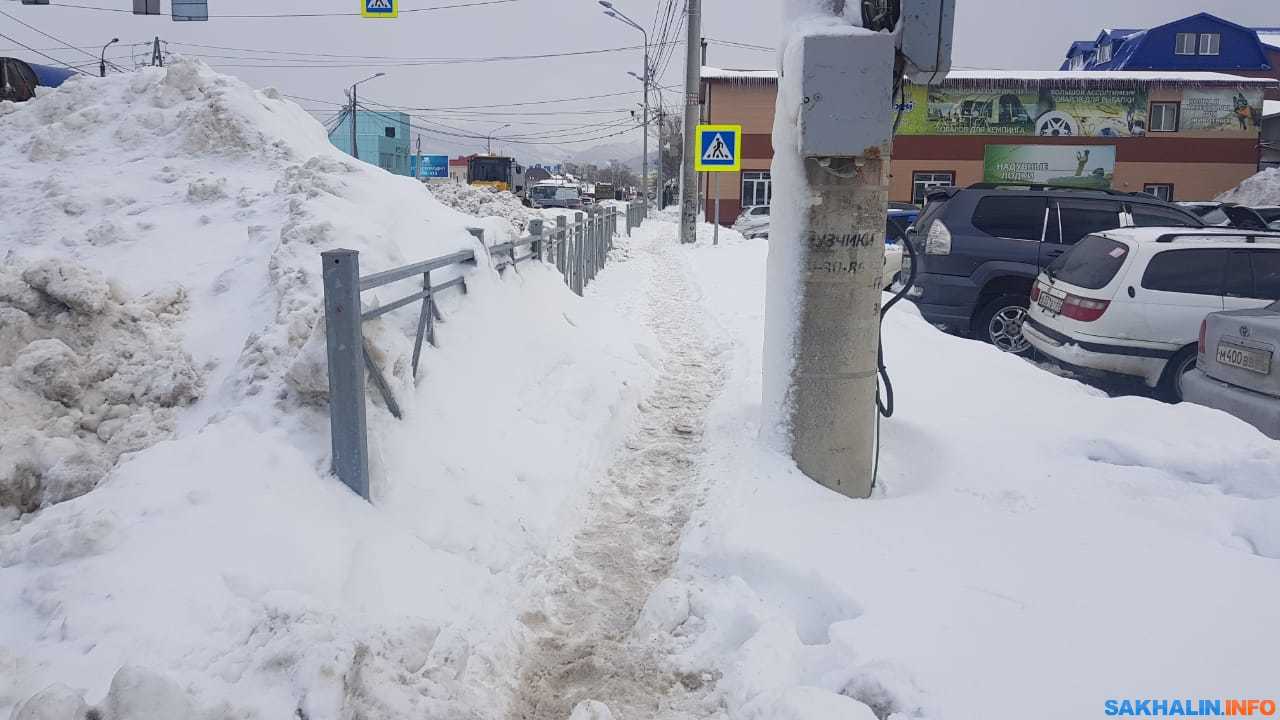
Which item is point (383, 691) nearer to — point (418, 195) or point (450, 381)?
point (450, 381)

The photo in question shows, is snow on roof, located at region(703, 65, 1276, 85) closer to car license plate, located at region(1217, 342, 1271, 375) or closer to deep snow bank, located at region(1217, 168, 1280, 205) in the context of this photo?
deep snow bank, located at region(1217, 168, 1280, 205)

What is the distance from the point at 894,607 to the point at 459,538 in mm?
2007

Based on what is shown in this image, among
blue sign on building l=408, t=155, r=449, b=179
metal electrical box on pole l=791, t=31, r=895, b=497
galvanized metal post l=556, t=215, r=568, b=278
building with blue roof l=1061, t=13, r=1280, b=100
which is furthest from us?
blue sign on building l=408, t=155, r=449, b=179

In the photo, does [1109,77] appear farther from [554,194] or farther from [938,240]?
[938,240]

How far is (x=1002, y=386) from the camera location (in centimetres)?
632

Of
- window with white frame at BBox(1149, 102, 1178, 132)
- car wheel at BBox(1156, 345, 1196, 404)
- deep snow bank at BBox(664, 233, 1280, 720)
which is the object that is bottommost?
deep snow bank at BBox(664, 233, 1280, 720)

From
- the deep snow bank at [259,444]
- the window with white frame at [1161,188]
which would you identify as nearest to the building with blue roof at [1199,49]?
the window with white frame at [1161,188]

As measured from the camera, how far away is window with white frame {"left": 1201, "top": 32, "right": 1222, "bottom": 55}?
165ft

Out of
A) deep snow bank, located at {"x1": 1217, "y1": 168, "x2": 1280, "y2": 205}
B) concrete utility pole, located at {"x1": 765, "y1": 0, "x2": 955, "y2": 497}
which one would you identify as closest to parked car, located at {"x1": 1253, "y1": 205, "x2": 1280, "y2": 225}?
deep snow bank, located at {"x1": 1217, "y1": 168, "x2": 1280, "y2": 205}

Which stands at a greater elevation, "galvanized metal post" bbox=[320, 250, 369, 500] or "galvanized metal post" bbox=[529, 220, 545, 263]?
"galvanized metal post" bbox=[529, 220, 545, 263]

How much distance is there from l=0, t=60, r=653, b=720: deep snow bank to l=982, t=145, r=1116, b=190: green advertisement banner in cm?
3410

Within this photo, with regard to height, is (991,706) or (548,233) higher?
(548,233)

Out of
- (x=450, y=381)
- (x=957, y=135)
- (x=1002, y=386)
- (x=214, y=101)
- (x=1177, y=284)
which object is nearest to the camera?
(x=450, y=381)

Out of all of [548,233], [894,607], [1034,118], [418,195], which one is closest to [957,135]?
[1034,118]
